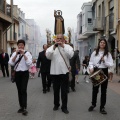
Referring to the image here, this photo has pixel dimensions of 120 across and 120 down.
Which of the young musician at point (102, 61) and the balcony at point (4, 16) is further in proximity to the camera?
the balcony at point (4, 16)

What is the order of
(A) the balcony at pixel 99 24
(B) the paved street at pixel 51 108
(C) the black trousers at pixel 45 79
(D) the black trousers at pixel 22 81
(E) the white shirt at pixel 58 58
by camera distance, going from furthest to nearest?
1. (A) the balcony at pixel 99 24
2. (C) the black trousers at pixel 45 79
3. (E) the white shirt at pixel 58 58
4. (D) the black trousers at pixel 22 81
5. (B) the paved street at pixel 51 108

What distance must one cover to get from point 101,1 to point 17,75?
956 inches

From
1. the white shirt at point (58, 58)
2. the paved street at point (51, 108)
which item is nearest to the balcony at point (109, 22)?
the paved street at point (51, 108)

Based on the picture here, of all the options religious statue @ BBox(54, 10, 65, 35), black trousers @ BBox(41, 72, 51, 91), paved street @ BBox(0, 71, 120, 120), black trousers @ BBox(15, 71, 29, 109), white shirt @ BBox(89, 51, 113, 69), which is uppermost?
religious statue @ BBox(54, 10, 65, 35)

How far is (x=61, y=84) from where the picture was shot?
25.0 ft

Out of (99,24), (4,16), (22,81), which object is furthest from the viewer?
(99,24)

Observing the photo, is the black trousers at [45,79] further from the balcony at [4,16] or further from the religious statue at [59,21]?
the balcony at [4,16]

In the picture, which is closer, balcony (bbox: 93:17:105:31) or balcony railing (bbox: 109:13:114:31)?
balcony railing (bbox: 109:13:114:31)

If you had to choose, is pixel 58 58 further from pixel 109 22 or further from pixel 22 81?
pixel 109 22

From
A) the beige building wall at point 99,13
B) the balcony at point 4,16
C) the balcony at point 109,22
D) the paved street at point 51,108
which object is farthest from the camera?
the beige building wall at point 99,13

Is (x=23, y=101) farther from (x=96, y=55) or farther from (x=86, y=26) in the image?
(x=86, y=26)

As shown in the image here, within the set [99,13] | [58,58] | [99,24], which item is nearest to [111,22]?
[99,24]

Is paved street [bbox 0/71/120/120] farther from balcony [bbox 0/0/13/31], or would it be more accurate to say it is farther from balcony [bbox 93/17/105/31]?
balcony [bbox 93/17/105/31]

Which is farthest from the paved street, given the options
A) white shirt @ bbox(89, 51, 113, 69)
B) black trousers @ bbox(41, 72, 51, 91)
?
white shirt @ bbox(89, 51, 113, 69)
